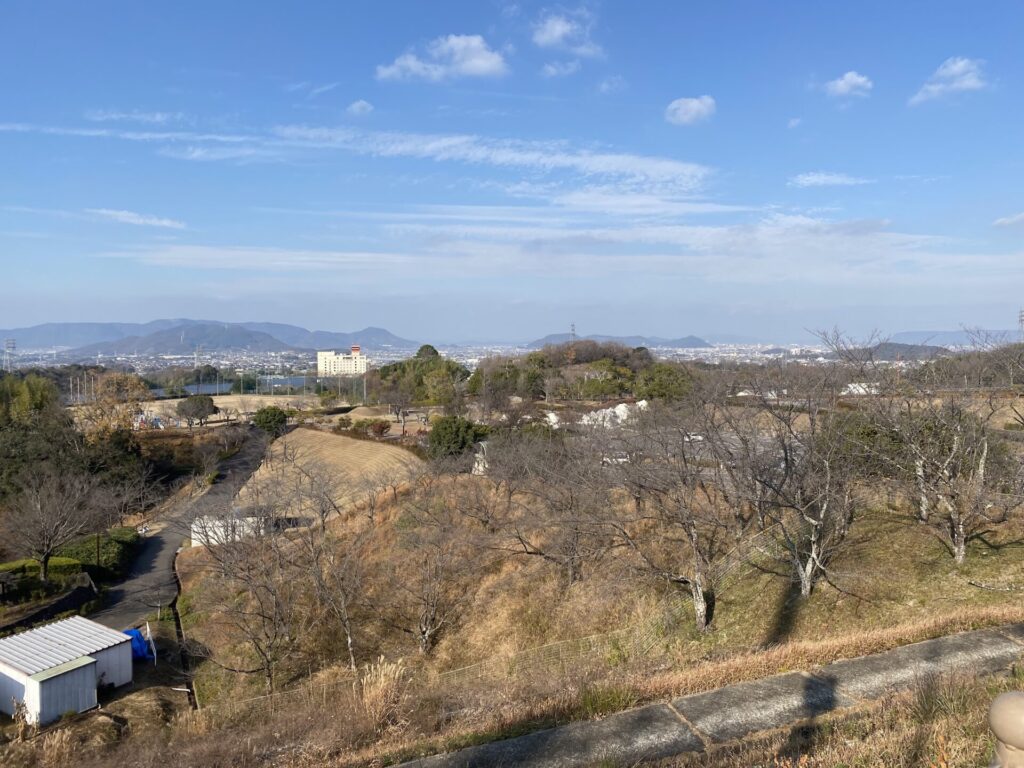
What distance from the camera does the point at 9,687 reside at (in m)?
10.6

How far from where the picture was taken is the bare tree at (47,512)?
669 inches

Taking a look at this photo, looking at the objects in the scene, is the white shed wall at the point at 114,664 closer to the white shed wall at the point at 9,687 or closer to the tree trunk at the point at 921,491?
the white shed wall at the point at 9,687

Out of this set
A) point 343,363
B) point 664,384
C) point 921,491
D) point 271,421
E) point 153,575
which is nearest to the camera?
point 921,491

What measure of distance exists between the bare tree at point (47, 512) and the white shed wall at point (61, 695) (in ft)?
25.6

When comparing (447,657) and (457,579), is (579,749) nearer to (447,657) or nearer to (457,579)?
(447,657)

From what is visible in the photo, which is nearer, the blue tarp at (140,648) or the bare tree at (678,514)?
the bare tree at (678,514)

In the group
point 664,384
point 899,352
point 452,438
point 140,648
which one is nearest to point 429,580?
point 140,648

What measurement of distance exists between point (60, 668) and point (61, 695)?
0.43 metres

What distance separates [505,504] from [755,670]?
42.4 feet

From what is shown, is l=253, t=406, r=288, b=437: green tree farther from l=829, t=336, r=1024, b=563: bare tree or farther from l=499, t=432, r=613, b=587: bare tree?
l=829, t=336, r=1024, b=563: bare tree

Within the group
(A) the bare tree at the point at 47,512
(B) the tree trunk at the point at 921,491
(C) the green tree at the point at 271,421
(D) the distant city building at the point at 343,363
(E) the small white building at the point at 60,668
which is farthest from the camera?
(D) the distant city building at the point at 343,363

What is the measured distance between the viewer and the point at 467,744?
4379 millimetres

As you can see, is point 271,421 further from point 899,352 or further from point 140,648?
point 899,352

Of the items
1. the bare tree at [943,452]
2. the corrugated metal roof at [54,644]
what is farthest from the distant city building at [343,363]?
the bare tree at [943,452]
